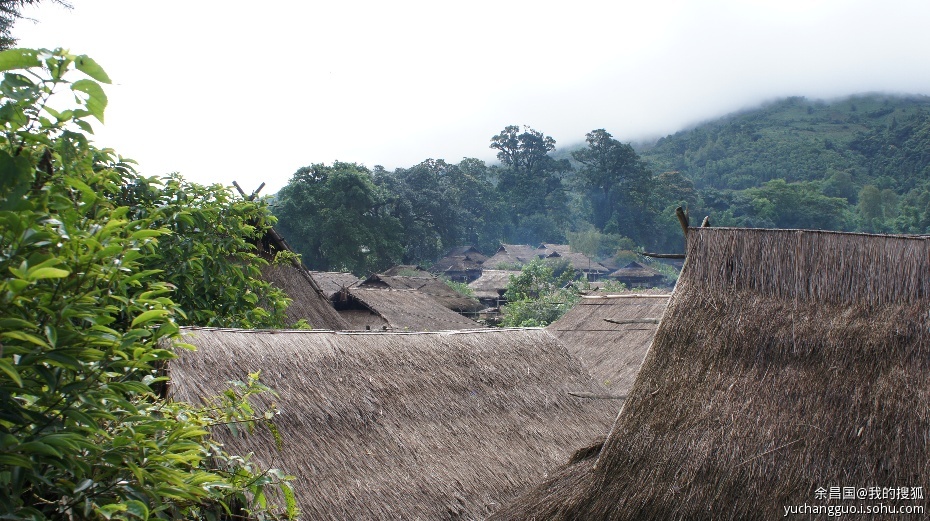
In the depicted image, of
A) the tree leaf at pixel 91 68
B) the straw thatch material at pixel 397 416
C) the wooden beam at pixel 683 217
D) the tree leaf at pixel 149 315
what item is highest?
the tree leaf at pixel 91 68

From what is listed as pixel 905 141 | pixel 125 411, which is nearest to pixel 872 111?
pixel 905 141

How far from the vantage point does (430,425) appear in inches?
245

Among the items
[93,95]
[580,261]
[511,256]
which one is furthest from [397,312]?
[511,256]

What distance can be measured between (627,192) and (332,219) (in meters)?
27.8

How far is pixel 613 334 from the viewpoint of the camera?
1486 cm

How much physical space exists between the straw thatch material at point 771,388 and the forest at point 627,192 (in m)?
35.9

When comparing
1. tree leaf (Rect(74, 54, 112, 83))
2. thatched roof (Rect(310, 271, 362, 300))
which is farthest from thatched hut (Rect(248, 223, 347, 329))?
thatched roof (Rect(310, 271, 362, 300))

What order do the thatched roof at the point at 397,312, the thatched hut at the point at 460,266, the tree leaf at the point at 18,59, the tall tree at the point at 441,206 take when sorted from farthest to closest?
the thatched hut at the point at 460,266 → the tall tree at the point at 441,206 → the thatched roof at the point at 397,312 → the tree leaf at the point at 18,59

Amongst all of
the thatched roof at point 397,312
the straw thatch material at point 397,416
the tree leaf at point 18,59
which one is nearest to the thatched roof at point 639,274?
the thatched roof at point 397,312

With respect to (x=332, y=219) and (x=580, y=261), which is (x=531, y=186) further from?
(x=332, y=219)

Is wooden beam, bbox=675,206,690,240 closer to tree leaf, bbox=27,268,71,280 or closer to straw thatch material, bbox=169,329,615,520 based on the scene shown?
straw thatch material, bbox=169,329,615,520

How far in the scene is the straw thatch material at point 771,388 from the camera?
14.0 feet

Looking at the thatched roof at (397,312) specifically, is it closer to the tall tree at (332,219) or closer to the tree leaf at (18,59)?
the tall tree at (332,219)

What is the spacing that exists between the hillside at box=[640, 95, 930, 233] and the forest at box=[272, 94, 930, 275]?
0.48 ft
